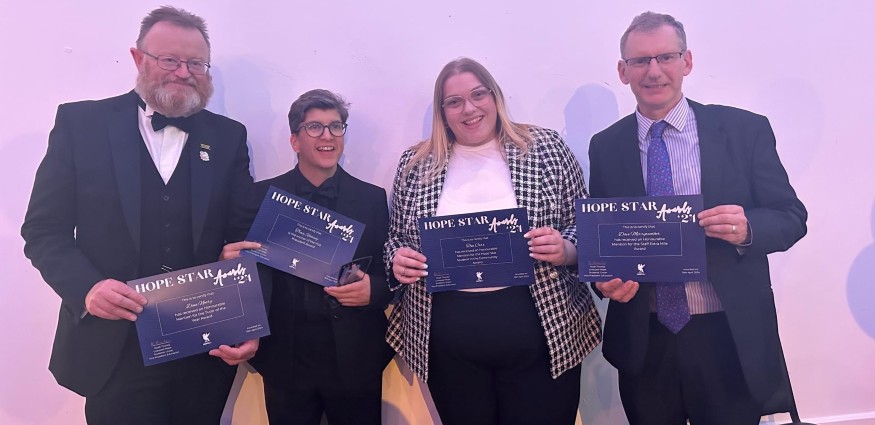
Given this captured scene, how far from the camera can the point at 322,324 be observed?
1.96m

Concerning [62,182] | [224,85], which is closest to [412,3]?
[224,85]

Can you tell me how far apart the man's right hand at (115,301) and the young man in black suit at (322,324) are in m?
0.42

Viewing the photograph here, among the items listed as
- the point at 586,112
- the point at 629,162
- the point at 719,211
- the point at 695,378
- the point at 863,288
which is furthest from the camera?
the point at 863,288

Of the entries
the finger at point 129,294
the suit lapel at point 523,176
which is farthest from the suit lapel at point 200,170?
the suit lapel at point 523,176

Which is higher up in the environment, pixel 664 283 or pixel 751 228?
pixel 751 228

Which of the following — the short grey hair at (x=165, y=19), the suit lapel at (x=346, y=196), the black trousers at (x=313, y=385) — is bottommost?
the black trousers at (x=313, y=385)

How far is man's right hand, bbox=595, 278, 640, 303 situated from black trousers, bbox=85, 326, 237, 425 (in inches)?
55.9

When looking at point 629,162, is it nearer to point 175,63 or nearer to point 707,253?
point 707,253

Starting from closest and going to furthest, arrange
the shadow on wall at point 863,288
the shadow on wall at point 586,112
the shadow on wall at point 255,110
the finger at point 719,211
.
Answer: the finger at point 719,211 < the shadow on wall at point 255,110 < the shadow on wall at point 586,112 < the shadow on wall at point 863,288

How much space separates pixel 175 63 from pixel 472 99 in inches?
43.7

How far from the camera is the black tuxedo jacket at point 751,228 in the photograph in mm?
1609

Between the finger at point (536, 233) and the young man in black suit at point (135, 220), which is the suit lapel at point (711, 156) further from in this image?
the young man in black suit at point (135, 220)

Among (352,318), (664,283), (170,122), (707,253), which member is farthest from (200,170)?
(707,253)

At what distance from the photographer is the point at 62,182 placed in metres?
1.71
